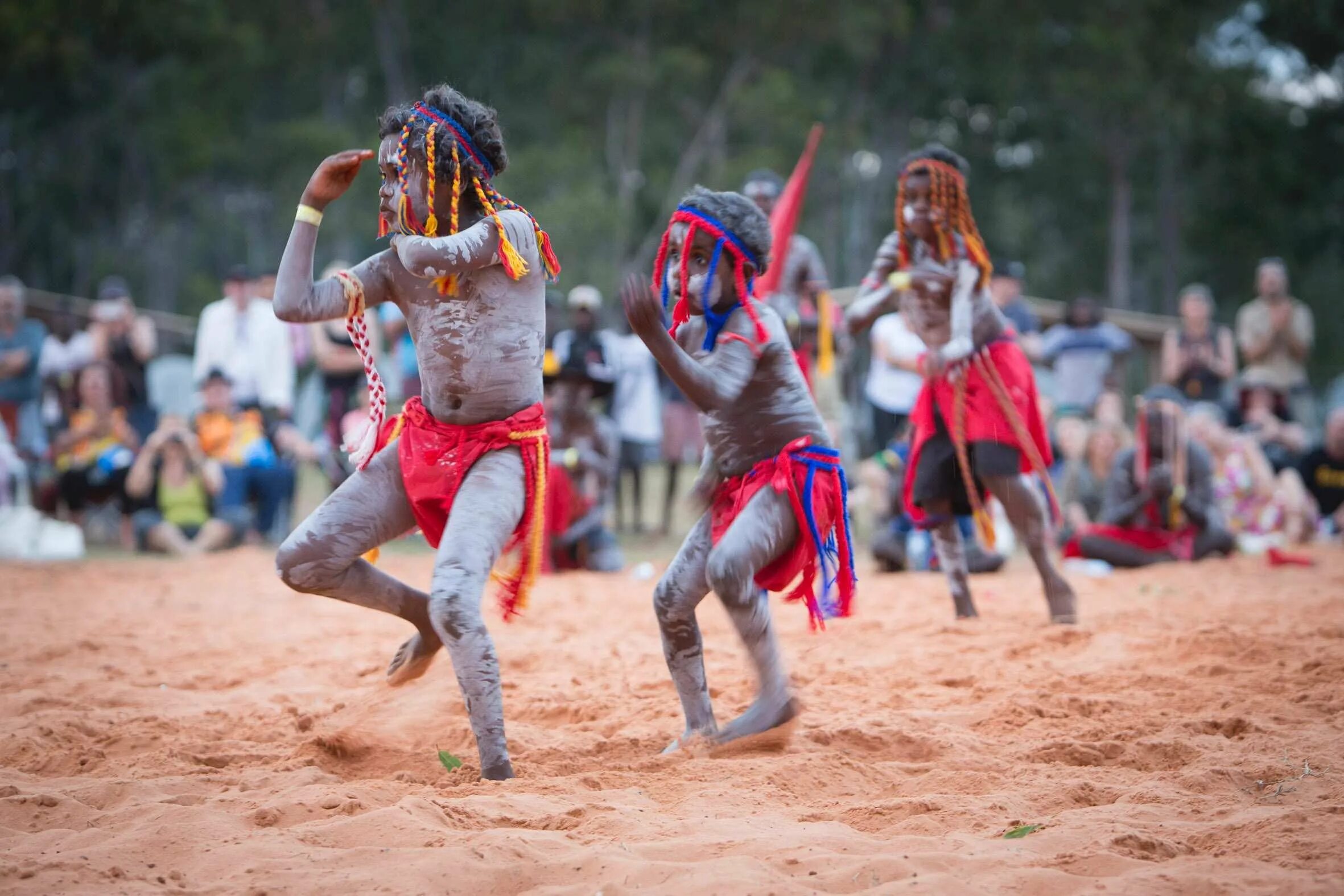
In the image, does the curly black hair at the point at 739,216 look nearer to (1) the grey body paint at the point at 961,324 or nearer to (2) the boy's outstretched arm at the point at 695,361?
(2) the boy's outstretched arm at the point at 695,361

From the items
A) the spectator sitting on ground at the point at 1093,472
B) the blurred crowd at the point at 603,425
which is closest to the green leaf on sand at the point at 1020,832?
the blurred crowd at the point at 603,425

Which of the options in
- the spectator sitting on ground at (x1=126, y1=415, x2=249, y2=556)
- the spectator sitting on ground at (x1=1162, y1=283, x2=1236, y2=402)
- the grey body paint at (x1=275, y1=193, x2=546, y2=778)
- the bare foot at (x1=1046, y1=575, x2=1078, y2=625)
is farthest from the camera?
the spectator sitting on ground at (x1=1162, y1=283, x2=1236, y2=402)

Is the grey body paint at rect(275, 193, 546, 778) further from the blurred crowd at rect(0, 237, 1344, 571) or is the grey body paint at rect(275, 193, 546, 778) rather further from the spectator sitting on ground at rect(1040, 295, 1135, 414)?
the spectator sitting on ground at rect(1040, 295, 1135, 414)

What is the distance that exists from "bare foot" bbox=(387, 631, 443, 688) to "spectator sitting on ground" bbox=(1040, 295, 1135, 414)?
28.5ft

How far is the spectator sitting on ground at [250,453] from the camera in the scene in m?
10.7

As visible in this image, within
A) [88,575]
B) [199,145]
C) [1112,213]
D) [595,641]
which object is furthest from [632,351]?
[1112,213]

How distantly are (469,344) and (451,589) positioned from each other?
81cm

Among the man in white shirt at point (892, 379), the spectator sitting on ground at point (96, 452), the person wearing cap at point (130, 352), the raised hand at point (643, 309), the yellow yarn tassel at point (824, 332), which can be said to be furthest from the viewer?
the person wearing cap at point (130, 352)

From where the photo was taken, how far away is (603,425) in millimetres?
10289

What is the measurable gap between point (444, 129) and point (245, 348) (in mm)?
7568

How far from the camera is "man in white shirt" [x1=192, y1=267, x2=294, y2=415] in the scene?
11.2 metres

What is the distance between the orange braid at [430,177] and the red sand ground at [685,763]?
1.69 metres

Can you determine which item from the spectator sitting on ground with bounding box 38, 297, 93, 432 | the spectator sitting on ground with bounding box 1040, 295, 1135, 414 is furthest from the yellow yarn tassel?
the spectator sitting on ground with bounding box 38, 297, 93, 432

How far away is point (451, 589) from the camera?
394cm
